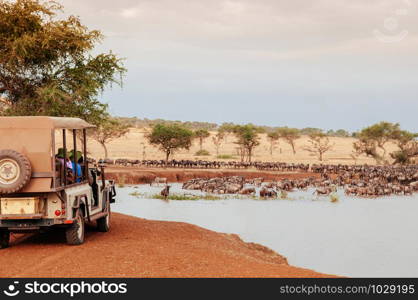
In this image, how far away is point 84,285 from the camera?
9.15m

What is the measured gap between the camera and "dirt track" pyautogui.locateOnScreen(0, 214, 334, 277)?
33.1 ft

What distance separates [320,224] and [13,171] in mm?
19515

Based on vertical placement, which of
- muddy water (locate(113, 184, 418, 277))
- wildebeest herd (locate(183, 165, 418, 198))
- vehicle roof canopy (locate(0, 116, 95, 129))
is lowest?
muddy water (locate(113, 184, 418, 277))

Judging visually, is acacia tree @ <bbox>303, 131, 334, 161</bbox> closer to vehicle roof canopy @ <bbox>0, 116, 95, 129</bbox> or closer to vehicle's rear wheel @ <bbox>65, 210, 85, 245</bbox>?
vehicle's rear wheel @ <bbox>65, 210, 85, 245</bbox>

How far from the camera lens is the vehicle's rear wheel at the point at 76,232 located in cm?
1273

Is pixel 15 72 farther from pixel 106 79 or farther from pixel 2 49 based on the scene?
pixel 106 79

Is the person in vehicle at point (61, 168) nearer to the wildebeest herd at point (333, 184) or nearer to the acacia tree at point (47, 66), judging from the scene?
the acacia tree at point (47, 66)

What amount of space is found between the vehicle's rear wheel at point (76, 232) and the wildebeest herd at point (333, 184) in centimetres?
2741

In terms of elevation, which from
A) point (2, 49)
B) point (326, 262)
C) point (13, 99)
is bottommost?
point (326, 262)

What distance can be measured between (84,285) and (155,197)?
29537 millimetres

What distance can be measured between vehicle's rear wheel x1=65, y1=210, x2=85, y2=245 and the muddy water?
28.1ft

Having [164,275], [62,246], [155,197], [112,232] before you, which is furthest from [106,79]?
[155,197]

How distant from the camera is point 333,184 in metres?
48.5

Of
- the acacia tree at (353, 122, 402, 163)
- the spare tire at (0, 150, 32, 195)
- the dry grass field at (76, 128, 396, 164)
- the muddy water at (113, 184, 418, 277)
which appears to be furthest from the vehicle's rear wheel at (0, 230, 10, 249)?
the dry grass field at (76, 128, 396, 164)
